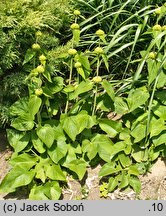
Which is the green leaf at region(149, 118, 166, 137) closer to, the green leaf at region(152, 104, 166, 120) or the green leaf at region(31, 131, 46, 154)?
the green leaf at region(152, 104, 166, 120)

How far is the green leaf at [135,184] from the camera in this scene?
3334 millimetres

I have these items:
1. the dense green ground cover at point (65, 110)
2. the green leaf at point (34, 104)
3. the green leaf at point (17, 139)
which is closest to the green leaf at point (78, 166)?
the dense green ground cover at point (65, 110)

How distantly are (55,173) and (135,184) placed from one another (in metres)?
0.57

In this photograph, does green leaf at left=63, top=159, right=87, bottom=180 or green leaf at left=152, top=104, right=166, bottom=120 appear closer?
green leaf at left=63, top=159, right=87, bottom=180

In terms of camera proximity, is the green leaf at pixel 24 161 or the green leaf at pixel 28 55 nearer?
the green leaf at pixel 28 55

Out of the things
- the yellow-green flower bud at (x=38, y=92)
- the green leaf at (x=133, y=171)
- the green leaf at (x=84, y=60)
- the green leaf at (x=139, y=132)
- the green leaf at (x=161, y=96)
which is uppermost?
the green leaf at (x=84, y=60)

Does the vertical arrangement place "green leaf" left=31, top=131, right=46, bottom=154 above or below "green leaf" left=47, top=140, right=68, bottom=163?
above

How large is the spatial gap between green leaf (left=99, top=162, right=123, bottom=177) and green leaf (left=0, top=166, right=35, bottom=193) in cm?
51

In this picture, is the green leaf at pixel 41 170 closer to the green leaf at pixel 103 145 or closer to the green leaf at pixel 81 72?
the green leaf at pixel 103 145

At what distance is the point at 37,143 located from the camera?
11.2 feet

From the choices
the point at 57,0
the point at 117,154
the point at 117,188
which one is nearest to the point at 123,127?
the point at 117,154

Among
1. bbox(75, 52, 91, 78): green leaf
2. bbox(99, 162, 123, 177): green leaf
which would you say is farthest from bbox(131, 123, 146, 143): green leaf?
bbox(75, 52, 91, 78): green leaf

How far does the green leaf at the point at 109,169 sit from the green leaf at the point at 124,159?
0.04 meters

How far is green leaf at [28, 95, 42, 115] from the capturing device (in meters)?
3.24
